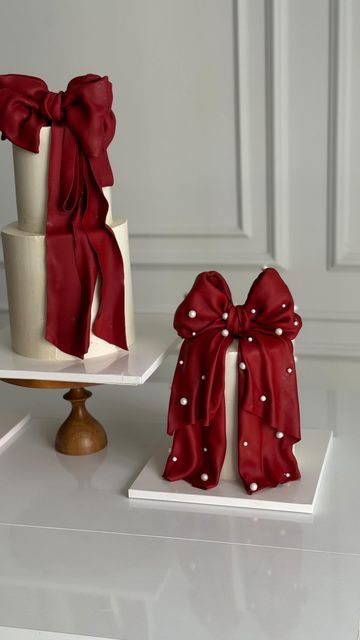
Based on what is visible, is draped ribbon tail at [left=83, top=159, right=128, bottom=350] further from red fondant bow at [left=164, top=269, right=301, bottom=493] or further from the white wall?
the white wall

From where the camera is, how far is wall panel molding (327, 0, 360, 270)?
1485 millimetres

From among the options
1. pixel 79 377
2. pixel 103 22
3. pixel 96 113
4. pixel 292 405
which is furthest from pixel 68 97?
pixel 103 22

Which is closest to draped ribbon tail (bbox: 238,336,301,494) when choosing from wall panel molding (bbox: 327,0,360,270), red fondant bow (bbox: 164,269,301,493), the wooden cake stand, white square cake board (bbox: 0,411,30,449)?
red fondant bow (bbox: 164,269,301,493)

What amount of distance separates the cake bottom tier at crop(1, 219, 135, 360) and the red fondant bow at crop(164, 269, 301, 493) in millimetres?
111

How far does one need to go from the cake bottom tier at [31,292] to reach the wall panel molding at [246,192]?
522mm

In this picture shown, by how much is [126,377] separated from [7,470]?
0.23 meters

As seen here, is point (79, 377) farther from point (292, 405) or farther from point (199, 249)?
point (199, 249)

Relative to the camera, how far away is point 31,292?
108cm

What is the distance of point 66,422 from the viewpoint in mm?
1202

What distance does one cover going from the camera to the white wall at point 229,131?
153cm

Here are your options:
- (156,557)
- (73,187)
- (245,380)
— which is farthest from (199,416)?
(73,187)

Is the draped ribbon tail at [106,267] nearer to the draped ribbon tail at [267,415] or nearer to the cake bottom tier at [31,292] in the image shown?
the cake bottom tier at [31,292]

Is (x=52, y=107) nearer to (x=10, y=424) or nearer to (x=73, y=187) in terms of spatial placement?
(x=73, y=187)

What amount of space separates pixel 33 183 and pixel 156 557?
438mm
